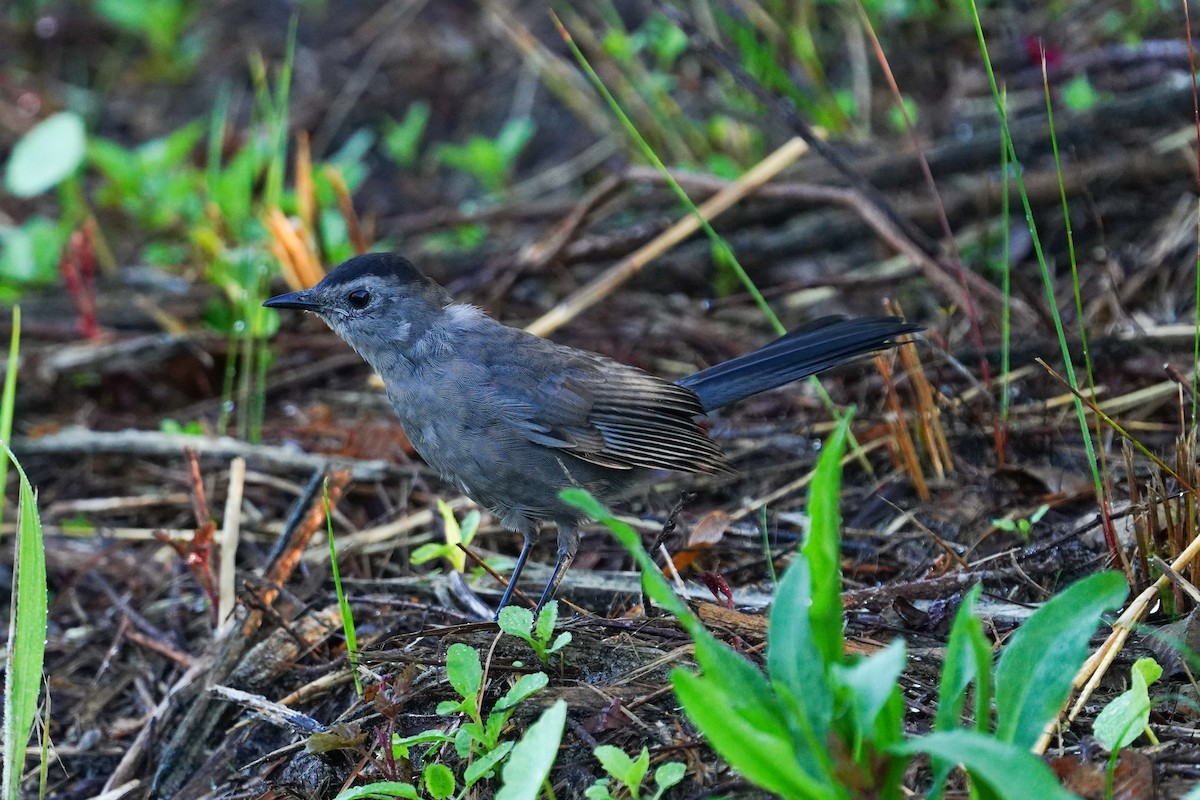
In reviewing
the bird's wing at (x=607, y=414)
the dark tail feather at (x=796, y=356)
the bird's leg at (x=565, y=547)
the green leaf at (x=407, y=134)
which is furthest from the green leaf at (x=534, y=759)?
the green leaf at (x=407, y=134)

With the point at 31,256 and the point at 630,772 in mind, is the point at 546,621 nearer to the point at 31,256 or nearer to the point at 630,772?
the point at 630,772

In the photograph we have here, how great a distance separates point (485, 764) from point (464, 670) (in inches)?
10.8

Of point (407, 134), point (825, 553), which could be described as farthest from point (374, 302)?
point (407, 134)

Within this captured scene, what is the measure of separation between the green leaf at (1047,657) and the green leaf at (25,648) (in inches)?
85.5

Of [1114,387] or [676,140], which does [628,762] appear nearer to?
[1114,387]

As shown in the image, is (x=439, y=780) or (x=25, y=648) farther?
(x=25, y=648)

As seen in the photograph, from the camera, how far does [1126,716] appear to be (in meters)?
2.41

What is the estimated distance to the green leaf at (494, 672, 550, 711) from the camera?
261cm

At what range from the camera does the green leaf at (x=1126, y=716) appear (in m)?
2.38

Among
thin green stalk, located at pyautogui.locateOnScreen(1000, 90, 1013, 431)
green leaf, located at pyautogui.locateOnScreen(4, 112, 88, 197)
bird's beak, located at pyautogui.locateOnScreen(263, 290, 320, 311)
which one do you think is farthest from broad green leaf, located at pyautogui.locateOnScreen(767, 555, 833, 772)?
green leaf, located at pyautogui.locateOnScreen(4, 112, 88, 197)

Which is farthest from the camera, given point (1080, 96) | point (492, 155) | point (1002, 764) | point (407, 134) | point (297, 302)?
point (407, 134)

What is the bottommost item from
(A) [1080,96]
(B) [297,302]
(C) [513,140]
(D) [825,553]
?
(B) [297,302]

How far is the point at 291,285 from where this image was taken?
17.8 ft

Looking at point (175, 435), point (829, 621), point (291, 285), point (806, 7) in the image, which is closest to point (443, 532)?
point (175, 435)
